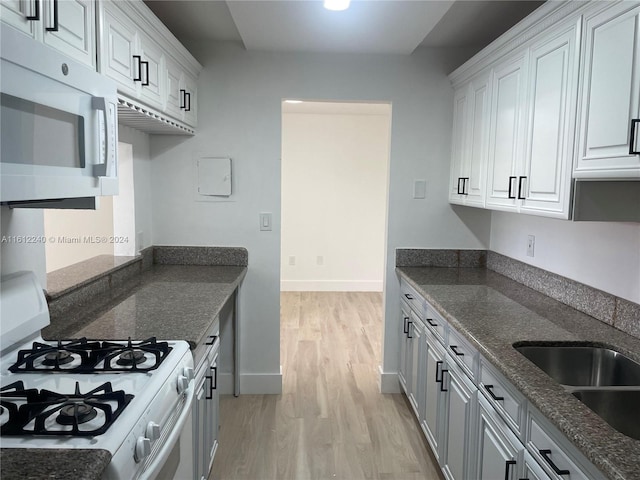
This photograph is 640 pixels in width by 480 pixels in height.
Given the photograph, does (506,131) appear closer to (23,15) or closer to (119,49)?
(119,49)

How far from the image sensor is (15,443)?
1.06m

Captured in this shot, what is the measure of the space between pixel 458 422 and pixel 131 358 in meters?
1.38

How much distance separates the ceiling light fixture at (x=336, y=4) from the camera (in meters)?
2.21

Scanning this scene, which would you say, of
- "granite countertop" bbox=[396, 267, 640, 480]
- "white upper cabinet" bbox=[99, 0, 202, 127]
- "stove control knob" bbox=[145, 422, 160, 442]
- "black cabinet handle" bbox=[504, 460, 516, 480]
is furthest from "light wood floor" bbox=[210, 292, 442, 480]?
"white upper cabinet" bbox=[99, 0, 202, 127]

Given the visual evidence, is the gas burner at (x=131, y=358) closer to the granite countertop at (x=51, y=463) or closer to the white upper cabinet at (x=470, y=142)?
the granite countertop at (x=51, y=463)

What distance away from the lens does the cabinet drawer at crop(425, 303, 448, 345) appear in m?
2.33

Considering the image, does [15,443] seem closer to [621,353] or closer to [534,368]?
[534,368]

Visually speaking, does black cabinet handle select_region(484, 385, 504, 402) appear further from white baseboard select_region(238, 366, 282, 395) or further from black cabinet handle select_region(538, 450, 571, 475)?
white baseboard select_region(238, 366, 282, 395)

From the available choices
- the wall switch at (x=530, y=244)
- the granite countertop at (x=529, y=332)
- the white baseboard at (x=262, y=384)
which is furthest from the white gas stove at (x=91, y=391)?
the wall switch at (x=530, y=244)

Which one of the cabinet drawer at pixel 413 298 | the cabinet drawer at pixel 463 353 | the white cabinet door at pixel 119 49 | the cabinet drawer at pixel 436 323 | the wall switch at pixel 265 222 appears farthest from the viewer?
the wall switch at pixel 265 222

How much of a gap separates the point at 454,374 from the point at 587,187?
959 mm

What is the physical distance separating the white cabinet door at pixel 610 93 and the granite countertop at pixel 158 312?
5.16ft

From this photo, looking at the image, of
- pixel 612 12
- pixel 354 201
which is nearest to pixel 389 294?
pixel 612 12

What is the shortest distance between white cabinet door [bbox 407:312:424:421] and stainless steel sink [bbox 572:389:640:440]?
1.30 m
